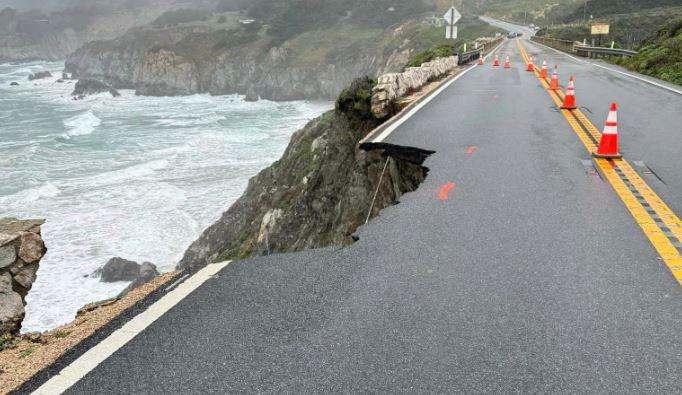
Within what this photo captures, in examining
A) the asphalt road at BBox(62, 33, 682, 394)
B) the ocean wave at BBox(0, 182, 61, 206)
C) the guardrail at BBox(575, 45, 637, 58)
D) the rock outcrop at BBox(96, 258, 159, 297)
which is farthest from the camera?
the ocean wave at BBox(0, 182, 61, 206)

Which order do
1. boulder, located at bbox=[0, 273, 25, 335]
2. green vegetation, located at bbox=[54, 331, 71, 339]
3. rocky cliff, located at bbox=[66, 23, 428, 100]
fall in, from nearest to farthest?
green vegetation, located at bbox=[54, 331, 71, 339] < boulder, located at bbox=[0, 273, 25, 335] < rocky cliff, located at bbox=[66, 23, 428, 100]

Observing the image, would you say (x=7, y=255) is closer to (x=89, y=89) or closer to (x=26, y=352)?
(x=26, y=352)

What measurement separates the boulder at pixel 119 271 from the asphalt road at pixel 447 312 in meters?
17.9

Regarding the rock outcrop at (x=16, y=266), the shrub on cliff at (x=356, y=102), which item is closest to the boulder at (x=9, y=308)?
the rock outcrop at (x=16, y=266)

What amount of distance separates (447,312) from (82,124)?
70.8 metres

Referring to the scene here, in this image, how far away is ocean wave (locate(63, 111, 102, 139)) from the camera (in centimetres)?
5868

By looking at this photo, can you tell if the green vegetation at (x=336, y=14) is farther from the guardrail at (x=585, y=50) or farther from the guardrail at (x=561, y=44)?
the guardrail at (x=585, y=50)

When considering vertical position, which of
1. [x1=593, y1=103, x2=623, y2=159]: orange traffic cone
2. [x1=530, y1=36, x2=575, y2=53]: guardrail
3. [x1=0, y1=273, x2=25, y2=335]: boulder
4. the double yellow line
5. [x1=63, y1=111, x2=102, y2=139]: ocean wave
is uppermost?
[x1=530, y1=36, x2=575, y2=53]: guardrail

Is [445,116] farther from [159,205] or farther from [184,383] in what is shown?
[159,205]

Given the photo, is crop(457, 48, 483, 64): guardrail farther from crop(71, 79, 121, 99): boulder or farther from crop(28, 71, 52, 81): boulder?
crop(28, 71, 52, 81): boulder

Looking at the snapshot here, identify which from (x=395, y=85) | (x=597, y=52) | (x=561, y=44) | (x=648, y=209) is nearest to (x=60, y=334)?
(x=648, y=209)

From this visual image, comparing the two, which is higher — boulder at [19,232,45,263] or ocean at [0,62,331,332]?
boulder at [19,232,45,263]

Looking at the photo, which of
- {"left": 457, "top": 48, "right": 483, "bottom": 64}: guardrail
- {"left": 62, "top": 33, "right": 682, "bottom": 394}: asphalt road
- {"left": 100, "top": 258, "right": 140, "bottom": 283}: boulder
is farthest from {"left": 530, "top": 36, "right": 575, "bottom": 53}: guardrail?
{"left": 62, "top": 33, "right": 682, "bottom": 394}: asphalt road

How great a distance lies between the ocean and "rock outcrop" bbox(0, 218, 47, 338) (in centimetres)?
1397
